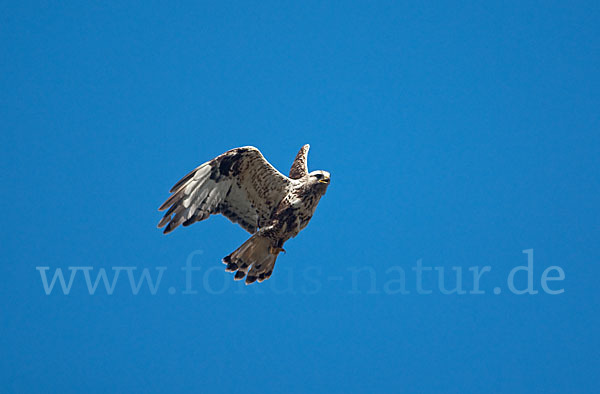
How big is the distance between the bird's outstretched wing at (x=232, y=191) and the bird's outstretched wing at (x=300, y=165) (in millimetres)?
915

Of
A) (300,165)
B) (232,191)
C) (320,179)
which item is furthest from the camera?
(300,165)

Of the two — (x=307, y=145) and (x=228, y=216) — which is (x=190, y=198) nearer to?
(x=228, y=216)

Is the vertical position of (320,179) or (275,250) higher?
(320,179)

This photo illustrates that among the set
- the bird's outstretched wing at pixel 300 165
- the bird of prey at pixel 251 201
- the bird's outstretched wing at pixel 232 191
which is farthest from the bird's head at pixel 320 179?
the bird's outstretched wing at pixel 300 165

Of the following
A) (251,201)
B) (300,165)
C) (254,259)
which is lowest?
(254,259)

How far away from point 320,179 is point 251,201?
106 centimetres

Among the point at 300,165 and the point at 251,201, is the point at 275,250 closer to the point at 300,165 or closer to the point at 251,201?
the point at 251,201

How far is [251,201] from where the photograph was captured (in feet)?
44.1

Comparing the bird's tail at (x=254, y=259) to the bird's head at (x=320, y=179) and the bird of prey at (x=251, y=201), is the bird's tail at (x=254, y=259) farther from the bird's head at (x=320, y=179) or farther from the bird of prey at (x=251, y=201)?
the bird's head at (x=320, y=179)

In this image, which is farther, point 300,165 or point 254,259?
point 300,165

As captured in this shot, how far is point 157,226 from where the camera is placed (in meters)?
12.7

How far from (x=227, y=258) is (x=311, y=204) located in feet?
4.60

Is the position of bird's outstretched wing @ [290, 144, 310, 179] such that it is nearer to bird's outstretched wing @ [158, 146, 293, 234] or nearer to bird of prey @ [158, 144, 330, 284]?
bird of prey @ [158, 144, 330, 284]

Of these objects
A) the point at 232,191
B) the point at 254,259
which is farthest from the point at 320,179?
the point at 254,259
